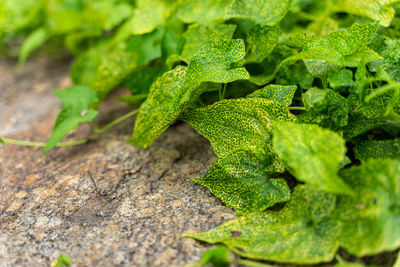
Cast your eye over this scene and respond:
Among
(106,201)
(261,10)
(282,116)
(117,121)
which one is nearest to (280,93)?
(282,116)

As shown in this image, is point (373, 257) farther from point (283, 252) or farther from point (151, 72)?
point (151, 72)

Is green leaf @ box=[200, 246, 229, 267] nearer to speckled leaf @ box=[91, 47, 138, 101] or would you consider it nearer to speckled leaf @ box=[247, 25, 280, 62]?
speckled leaf @ box=[247, 25, 280, 62]

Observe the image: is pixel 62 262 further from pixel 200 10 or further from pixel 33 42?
pixel 33 42

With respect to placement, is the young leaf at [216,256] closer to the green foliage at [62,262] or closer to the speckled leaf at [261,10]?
the green foliage at [62,262]

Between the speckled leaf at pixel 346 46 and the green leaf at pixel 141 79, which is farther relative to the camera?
the green leaf at pixel 141 79

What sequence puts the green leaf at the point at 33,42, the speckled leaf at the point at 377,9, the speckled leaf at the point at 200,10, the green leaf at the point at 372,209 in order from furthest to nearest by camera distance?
the green leaf at the point at 33,42, the speckled leaf at the point at 200,10, the speckled leaf at the point at 377,9, the green leaf at the point at 372,209

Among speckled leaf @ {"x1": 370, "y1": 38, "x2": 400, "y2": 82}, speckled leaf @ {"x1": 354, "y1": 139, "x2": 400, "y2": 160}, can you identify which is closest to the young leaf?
speckled leaf @ {"x1": 354, "y1": 139, "x2": 400, "y2": 160}

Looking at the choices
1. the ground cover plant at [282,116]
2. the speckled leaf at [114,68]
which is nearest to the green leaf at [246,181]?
the ground cover plant at [282,116]
